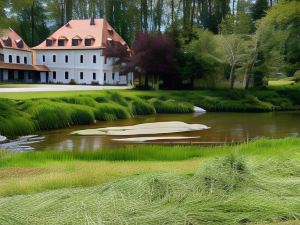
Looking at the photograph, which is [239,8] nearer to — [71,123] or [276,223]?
[71,123]

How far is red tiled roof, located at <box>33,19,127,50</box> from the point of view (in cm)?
6378

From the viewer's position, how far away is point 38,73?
67.3 metres

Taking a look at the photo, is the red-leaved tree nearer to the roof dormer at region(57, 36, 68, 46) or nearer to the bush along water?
the bush along water

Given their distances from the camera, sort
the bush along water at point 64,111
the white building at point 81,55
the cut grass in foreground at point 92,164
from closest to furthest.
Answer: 1. the cut grass in foreground at point 92,164
2. the bush along water at point 64,111
3. the white building at point 81,55

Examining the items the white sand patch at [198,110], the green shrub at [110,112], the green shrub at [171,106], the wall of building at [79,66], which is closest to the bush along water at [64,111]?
the green shrub at [110,112]

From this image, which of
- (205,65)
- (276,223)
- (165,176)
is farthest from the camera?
(205,65)

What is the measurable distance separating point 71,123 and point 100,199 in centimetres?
2064

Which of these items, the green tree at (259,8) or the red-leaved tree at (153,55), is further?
the green tree at (259,8)

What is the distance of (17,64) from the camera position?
64.3 metres

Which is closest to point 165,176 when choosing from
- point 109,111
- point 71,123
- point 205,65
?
point 71,123

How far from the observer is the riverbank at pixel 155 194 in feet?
21.5

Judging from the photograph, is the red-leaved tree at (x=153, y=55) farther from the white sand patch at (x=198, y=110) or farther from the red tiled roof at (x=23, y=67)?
the red tiled roof at (x=23, y=67)

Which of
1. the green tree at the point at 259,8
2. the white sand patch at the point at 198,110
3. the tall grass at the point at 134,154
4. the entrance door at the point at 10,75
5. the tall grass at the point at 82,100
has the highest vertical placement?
the green tree at the point at 259,8

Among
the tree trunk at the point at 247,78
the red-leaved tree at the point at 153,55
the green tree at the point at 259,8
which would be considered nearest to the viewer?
the red-leaved tree at the point at 153,55
